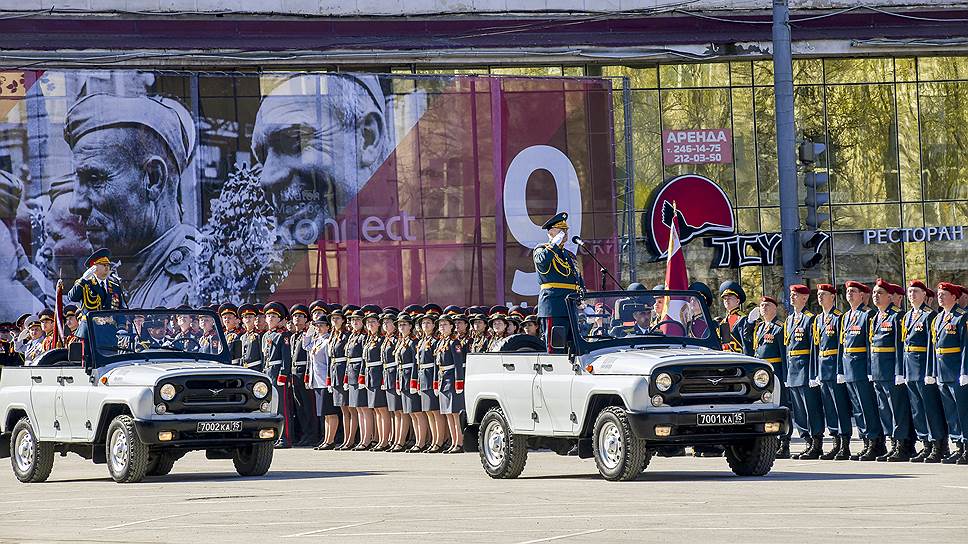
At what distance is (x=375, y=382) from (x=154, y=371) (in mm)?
7500

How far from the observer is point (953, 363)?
63.3ft

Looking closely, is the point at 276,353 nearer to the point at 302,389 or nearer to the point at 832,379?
the point at 302,389

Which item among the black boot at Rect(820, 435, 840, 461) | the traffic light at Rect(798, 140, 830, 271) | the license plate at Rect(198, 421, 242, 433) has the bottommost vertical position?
the black boot at Rect(820, 435, 840, 461)

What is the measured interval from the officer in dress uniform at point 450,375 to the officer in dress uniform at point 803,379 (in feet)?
15.6

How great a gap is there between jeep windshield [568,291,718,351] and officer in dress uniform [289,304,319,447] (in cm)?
1029

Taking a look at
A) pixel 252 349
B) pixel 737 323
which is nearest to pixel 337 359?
pixel 252 349

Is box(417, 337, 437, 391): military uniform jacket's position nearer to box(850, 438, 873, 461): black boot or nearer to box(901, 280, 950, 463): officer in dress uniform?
box(850, 438, 873, 461): black boot

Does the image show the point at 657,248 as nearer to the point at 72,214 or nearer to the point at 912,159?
the point at 912,159

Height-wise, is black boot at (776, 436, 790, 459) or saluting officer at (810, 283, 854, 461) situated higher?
saluting officer at (810, 283, 854, 461)

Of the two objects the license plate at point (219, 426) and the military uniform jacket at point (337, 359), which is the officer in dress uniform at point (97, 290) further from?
the military uniform jacket at point (337, 359)

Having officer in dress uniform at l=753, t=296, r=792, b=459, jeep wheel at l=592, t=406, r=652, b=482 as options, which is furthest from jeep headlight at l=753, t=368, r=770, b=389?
officer in dress uniform at l=753, t=296, r=792, b=459

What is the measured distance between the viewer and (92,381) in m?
19.4

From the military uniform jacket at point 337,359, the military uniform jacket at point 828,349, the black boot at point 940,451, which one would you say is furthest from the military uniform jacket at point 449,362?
the black boot at point 940,451

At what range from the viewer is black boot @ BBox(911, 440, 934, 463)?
64.8 ft
